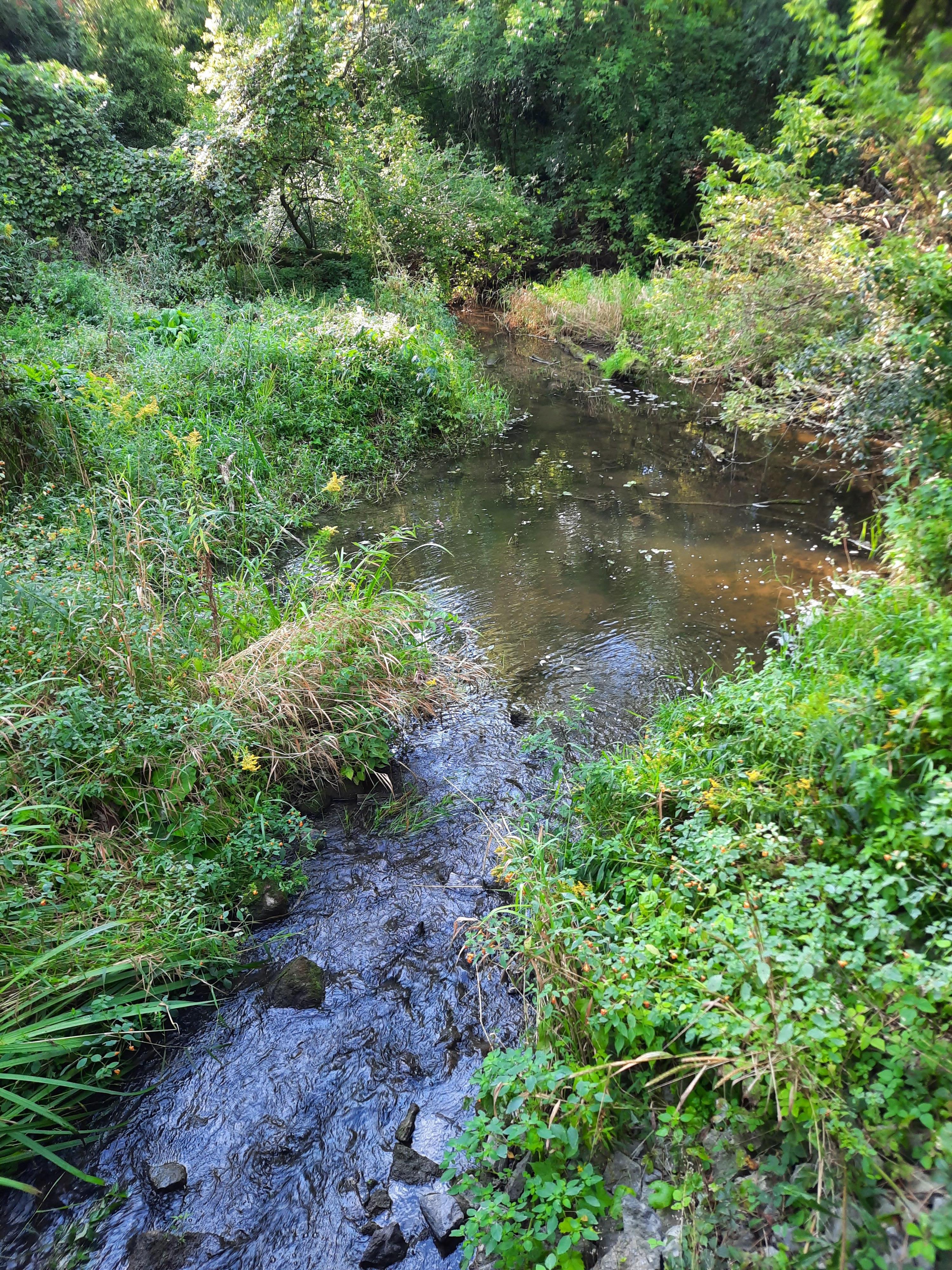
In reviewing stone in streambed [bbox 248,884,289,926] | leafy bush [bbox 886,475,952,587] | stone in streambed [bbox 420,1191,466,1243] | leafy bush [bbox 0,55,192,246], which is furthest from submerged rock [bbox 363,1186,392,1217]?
leafy bush [bbox 0,55,192,246]

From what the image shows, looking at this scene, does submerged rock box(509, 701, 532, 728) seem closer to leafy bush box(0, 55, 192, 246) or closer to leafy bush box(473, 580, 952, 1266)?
leafy bush box(473, 580, 952, 1266)

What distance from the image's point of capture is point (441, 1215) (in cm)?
210

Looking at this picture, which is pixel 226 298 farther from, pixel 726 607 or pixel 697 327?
pixel 726 607

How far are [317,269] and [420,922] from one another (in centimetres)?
1477

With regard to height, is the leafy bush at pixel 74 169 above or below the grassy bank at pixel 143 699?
above

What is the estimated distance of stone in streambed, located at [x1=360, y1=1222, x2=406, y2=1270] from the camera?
2.05m

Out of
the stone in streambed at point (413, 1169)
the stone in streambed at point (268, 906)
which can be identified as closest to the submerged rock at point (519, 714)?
the stone in streambed at point (268, 906)

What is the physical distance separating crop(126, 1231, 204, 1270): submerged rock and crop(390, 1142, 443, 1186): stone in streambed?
2.03ft

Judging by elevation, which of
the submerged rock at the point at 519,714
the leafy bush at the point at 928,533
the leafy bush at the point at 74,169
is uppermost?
the leafy bush at the point at 74,169

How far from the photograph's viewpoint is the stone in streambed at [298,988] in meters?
2.81

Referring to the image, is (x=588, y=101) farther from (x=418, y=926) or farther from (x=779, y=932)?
(x=779, y=932)

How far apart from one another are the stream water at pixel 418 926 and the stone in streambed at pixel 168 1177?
0.07 ft

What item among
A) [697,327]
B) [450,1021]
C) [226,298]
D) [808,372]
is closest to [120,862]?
[450,1021]

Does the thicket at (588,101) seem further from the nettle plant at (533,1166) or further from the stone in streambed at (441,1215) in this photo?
the stone in streambed at (441,1215)
